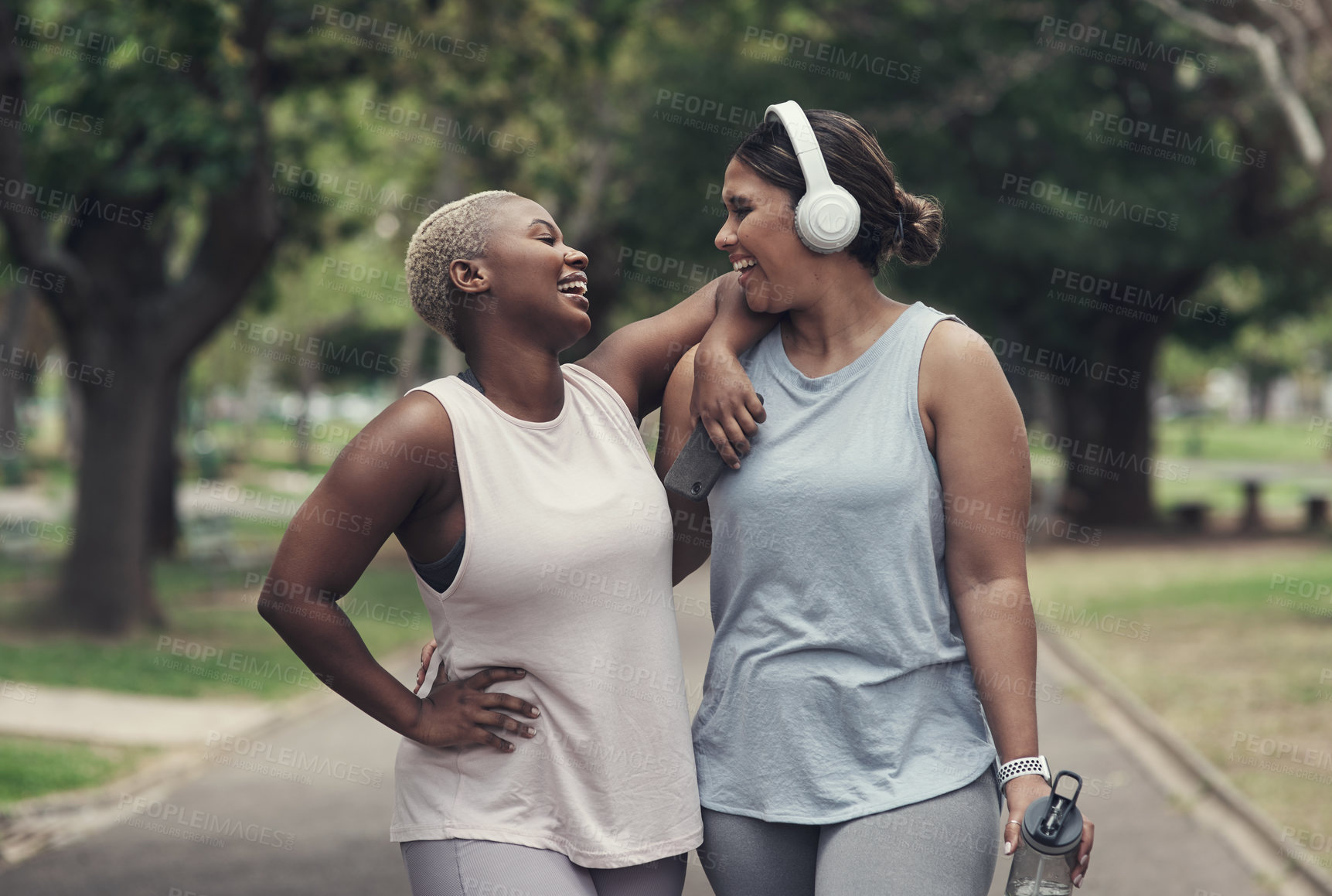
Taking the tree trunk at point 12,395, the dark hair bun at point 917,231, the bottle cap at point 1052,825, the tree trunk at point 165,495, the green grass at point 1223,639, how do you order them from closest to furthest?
the bottle cap at point 1052,825 < the dark hair bun at point 917,231 < the green grass at point 1223,639 < the tree trunk at point 165,495 < the tree trunk at point 12,395

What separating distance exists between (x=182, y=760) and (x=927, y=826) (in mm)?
6826

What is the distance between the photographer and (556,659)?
2488mm

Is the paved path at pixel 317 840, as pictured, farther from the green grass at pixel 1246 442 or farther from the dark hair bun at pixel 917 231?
the green grass at pixel 1246 442

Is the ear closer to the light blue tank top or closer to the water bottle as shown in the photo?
the light blue tank top

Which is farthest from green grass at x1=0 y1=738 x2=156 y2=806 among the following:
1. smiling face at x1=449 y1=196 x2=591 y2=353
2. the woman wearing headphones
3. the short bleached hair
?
the woman wearing headphones

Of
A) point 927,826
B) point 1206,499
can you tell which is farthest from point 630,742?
point 1206,499

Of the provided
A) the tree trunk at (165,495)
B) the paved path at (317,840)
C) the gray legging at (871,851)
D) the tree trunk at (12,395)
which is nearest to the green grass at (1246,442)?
the tree trunk at (12,395)

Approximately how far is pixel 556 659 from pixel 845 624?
495 mm

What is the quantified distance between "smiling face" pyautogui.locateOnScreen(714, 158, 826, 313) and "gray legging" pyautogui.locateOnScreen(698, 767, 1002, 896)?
36.2 inches

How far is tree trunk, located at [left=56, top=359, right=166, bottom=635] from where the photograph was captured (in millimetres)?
12047

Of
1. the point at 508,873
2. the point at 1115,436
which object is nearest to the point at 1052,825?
the point at 508,873

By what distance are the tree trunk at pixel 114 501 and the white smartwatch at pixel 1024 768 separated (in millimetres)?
10751

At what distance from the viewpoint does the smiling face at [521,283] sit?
8.50 ft

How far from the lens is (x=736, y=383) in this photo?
2.59 metres
